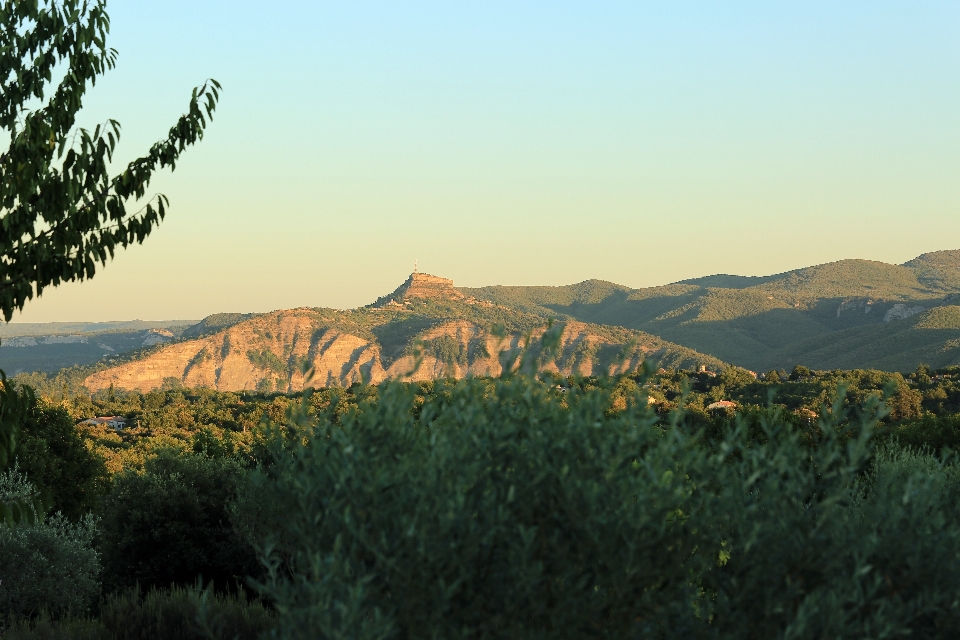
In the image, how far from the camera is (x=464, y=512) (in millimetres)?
5145

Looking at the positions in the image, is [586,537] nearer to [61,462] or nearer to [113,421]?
[61,462]

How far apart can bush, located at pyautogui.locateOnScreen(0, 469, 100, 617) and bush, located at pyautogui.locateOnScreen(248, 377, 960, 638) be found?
12.2 metres

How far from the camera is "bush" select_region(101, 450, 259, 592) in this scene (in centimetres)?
2181

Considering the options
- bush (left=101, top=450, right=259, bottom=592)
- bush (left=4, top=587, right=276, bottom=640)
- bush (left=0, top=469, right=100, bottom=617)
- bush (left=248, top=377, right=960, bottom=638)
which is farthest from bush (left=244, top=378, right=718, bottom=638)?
bush (left=101, top=450, right=259, bottom=592)

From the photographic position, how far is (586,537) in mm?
5293

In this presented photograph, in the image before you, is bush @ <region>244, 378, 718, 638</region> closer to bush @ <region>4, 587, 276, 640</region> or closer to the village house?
bush @ <region>4, 587, 276, 640</region>

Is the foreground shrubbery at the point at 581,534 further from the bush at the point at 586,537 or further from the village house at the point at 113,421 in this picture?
the village house at the point at 113,421

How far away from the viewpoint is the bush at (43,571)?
616 inches

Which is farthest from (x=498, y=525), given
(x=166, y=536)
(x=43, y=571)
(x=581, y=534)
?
(x=166, y=536)

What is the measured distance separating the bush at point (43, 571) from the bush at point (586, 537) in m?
12.2

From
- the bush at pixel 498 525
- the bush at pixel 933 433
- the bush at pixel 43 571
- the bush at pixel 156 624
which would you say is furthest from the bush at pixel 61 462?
the bush at pixel 933 433

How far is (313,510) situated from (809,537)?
9.67 ft

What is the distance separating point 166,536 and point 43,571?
607cm

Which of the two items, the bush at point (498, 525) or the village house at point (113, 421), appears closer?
the bush at point (498, 525)
